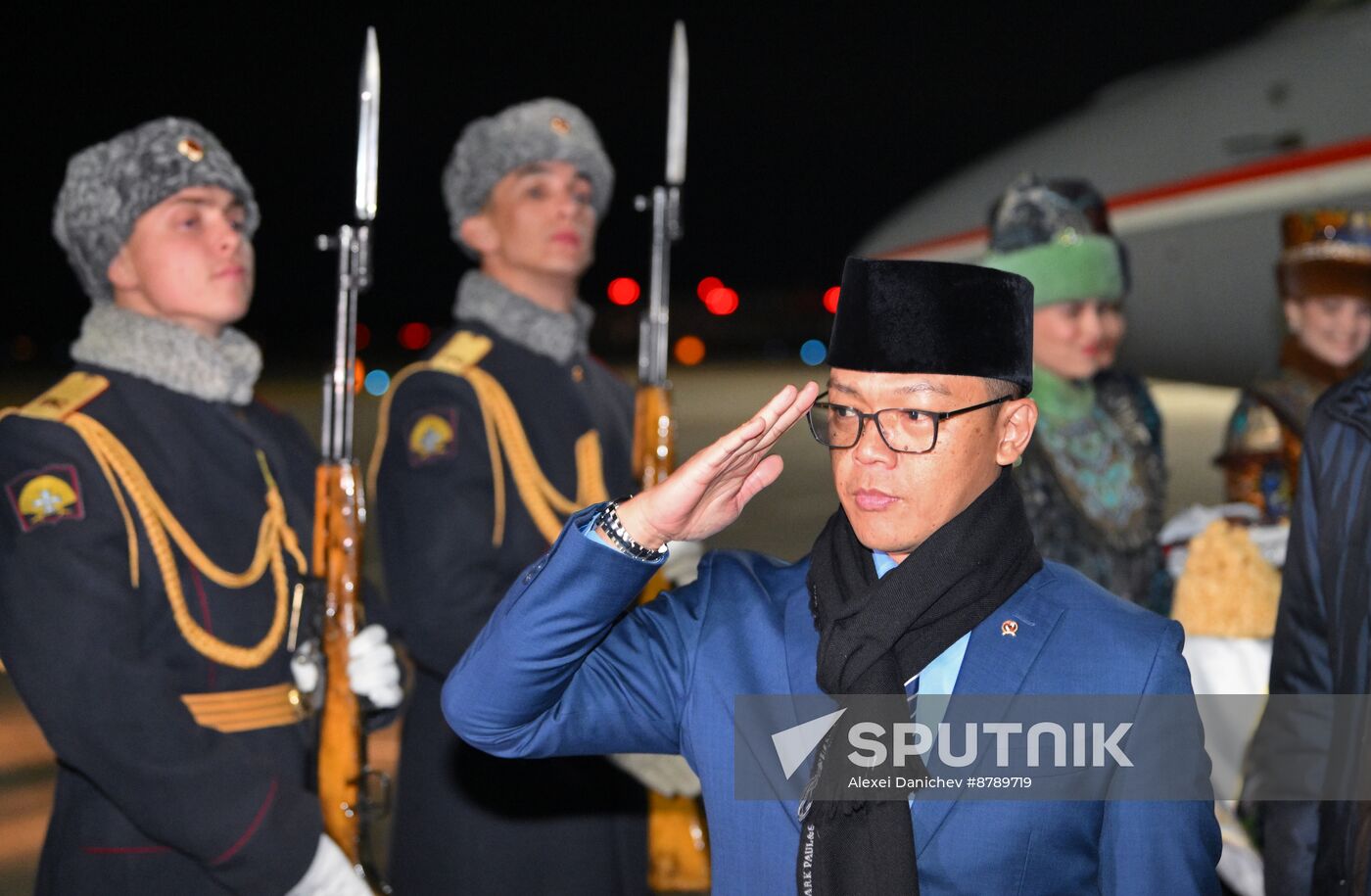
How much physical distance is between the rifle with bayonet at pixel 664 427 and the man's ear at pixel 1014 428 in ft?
4.61

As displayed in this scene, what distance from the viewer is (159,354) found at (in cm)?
292

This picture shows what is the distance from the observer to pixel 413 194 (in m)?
44.0

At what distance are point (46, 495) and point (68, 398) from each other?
255 mm

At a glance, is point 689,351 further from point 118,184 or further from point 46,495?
point 46,495

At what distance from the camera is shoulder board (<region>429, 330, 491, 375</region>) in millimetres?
3676

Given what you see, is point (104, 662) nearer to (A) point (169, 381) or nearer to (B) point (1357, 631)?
(A) point (169, 381)

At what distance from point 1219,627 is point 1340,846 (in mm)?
1021

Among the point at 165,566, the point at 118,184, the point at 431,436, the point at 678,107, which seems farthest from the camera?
the point at 678,107

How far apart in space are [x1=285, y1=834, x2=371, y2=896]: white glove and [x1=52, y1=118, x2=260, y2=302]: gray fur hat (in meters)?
1.19

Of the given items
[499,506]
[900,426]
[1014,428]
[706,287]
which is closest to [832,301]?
[499,506]

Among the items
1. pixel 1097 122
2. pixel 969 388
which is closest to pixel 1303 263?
pixel 969 388

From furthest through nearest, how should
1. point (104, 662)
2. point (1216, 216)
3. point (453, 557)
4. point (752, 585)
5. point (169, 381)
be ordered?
point (1216, 216) < point (453, 557) < point (169, 381) < point (104, 662) < point (752, 585)

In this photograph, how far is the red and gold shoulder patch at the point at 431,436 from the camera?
3.48 meters

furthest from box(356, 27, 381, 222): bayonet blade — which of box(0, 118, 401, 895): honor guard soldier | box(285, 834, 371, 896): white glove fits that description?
box(285, 834, 371, 896): white glove
